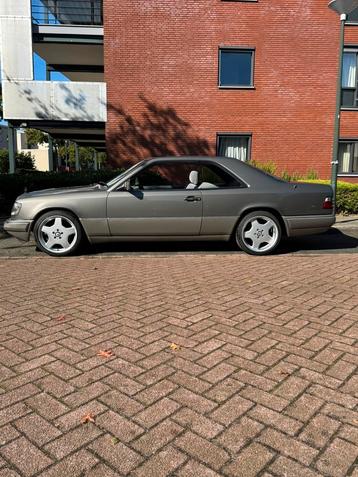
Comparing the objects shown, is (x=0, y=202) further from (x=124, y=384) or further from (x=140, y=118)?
(x=124, y=384)

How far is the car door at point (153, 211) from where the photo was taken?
6.78 m

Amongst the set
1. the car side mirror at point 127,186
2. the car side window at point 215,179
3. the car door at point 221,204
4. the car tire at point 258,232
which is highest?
the car side window at point 215,179

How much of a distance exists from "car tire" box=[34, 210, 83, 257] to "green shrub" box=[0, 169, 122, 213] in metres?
4.69

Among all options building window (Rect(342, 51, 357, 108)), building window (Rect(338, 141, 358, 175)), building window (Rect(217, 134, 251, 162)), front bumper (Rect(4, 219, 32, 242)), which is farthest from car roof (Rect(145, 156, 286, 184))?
building window (Rect(342, 51, 357, 108))

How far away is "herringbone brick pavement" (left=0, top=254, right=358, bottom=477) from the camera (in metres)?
2.02

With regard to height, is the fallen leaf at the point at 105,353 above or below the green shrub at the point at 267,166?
below

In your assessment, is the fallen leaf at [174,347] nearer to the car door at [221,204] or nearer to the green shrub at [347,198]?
the car door at [221,204]

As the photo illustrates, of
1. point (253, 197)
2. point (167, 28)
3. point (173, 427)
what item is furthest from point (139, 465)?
point (167, 28)

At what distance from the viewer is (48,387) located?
2.63 m

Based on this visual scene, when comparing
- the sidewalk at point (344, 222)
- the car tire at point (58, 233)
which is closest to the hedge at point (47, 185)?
the sidewalk at point (344, 222)

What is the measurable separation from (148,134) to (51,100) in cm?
346

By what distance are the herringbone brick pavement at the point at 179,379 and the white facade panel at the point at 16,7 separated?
1313cm

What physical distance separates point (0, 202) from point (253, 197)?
711 centimetres

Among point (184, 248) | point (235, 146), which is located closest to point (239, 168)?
point (184, 248)
